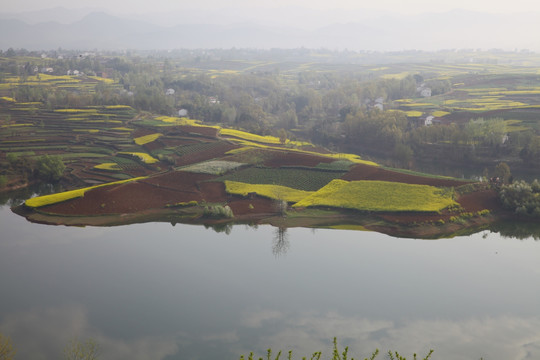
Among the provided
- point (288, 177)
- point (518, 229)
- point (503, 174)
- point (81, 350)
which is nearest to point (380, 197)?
point (288, 177)

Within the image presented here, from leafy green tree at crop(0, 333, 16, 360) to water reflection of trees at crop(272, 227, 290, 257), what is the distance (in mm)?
17949

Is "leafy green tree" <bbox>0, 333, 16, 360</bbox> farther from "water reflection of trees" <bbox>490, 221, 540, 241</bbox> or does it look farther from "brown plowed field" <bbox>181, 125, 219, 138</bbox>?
"brown plowed field" <bbox>181, 125, 219, 138</bbox>

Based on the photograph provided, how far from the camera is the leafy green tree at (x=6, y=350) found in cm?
2145

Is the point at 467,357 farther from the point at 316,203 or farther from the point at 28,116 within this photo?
the point at 28,116

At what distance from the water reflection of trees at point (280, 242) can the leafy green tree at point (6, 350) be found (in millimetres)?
17949

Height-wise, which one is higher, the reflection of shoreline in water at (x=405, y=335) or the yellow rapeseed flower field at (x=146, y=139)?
the yellow rapeseed flower field at (x=146, y=139)

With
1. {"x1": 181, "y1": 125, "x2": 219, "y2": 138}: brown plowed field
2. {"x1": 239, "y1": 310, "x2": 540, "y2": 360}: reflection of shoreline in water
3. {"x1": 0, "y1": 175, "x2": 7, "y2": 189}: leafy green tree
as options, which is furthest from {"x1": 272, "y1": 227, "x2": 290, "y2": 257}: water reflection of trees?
{"x1": 181, "y1": 125, "x2": 219, "y2": 138}: brown plowed field

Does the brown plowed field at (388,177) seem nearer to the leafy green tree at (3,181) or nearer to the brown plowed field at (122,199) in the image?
the brown plowed field at (122,199)

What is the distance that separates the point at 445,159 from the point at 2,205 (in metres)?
55.1

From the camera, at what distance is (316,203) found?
151 feet

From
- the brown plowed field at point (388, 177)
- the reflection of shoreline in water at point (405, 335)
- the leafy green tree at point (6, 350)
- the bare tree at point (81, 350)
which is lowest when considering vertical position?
the reflection of shoreline in water at point (405, 335)

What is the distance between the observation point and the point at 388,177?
5109 centimetres

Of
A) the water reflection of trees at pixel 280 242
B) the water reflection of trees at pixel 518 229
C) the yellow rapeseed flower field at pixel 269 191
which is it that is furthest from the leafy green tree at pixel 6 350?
the water reflection of trees at pixel 518 229

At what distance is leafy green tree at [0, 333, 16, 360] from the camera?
21.5 meters
